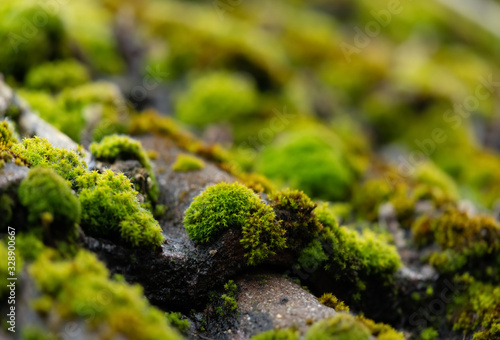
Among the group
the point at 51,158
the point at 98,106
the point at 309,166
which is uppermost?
the point at 309,166

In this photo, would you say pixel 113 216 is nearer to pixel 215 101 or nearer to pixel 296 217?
pixel 296 217

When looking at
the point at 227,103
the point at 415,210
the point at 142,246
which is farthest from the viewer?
the point at 227,103

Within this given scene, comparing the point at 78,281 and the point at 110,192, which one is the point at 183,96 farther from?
the point at 78,281

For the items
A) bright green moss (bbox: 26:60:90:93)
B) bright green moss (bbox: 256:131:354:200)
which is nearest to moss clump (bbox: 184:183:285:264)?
bright green moss (bbox: 256:131:354:200)

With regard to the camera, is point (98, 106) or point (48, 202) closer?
point (48, 202)

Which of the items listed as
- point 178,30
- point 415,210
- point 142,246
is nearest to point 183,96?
point 178,30

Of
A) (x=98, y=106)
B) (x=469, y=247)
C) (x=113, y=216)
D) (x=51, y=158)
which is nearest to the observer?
(x=113, y=216)

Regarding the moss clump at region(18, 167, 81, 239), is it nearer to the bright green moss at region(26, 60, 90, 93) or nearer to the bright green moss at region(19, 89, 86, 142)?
the bright green moss at region(19, 89, 86, 142)

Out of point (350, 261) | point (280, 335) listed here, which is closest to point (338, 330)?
point (280, 335)
